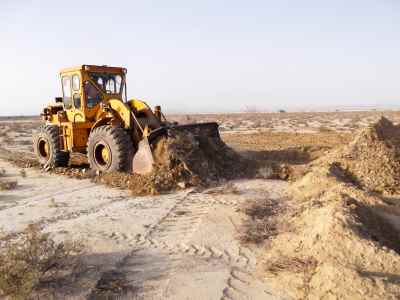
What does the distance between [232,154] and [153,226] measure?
193 inches

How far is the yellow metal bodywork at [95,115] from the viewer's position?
10695mm

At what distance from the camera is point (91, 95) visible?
11562mm

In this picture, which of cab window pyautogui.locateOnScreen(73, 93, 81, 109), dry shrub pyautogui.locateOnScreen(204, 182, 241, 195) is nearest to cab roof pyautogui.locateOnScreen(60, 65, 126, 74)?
cab window pyautogui.locateOnScreen(73, 93, 81, 109)

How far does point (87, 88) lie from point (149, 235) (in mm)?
6390

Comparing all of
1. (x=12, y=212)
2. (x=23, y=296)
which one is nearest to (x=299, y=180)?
(x=12, y=212)

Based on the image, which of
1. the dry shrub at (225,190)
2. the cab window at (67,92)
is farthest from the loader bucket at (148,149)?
the cab window at (67,92)

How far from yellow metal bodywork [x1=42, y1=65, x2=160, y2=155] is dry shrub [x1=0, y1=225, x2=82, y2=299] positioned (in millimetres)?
5632

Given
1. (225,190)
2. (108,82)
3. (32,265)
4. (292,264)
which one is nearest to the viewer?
(32,265)

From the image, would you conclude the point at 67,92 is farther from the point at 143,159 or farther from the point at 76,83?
the point at 143,159

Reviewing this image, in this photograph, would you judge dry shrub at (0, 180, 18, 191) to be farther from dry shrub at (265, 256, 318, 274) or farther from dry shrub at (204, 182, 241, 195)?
dry shrub at (265, 256, 318, 274)

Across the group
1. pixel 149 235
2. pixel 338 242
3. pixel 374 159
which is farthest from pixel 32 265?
pixel 374 159

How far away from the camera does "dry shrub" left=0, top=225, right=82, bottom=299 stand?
4137 mm

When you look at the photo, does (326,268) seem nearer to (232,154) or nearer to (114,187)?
(114,187)

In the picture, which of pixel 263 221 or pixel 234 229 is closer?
pixel 234 229
